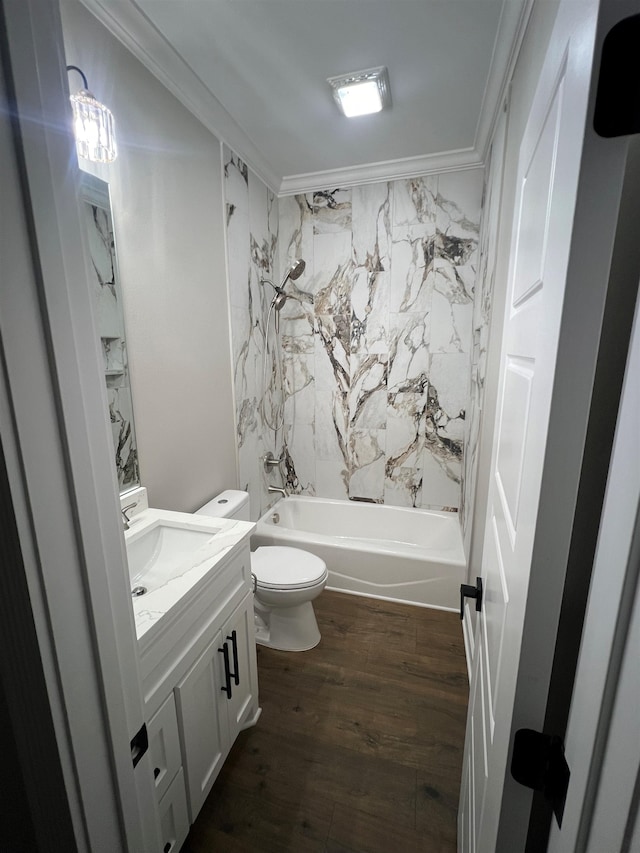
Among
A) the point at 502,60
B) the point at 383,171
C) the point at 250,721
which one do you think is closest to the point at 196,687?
the point at 250,721

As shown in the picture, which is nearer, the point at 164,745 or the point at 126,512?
the point at 164,745

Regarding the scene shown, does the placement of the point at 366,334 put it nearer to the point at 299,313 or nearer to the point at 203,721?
the point at 299,313

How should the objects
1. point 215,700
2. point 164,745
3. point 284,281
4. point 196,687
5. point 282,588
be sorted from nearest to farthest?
point 164,745, point 196,687, point 215,700, point 282,588, point 284,281

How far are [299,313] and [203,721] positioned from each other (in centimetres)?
245

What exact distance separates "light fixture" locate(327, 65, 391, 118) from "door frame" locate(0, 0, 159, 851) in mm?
1685

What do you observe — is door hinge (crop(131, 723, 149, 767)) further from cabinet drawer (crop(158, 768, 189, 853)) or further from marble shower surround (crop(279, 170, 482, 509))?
marble shower surround (crop(279, 170, 482, 509))

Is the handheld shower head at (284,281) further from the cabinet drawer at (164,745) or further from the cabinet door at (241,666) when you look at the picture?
the cabinet drawer at (164,745)

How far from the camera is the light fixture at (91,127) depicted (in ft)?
3.57

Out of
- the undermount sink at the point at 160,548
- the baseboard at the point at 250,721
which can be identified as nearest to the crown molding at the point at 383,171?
the undermount sink at the point at 160,548

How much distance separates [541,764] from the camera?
0.49 metres

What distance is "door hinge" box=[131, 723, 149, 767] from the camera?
23.8 inches

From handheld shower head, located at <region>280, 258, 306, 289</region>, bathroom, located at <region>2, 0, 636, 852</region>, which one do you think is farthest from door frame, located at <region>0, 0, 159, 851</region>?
handheld shower head, located at <region>280, 258, 306, 289</region>

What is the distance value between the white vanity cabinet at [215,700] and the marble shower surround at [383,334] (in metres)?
1.67

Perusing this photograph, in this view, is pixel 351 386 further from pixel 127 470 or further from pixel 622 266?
pixel 622 266
